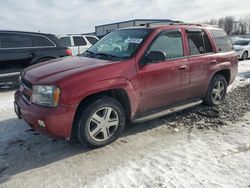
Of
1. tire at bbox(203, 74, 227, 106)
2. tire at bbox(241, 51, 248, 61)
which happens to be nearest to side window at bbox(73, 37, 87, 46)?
tire at bbox(203, 74, 227, 106)

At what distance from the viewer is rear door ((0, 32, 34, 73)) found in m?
7.80

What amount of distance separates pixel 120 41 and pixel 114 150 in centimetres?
192

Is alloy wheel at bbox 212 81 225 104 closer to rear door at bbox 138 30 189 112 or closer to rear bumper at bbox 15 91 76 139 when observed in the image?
rear door at bbox 138 30 189 112

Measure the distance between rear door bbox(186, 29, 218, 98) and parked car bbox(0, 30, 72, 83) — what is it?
490 centimetres

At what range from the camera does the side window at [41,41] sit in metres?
8.45

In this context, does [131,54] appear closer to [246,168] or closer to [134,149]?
[134,149]

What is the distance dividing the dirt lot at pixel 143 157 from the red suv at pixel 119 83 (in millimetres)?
322

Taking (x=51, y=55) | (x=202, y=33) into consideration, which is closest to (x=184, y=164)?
(x=202, y=33)

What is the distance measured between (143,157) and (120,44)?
1987mm

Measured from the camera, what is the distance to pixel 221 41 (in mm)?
5957

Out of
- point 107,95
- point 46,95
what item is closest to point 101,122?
point 107,95

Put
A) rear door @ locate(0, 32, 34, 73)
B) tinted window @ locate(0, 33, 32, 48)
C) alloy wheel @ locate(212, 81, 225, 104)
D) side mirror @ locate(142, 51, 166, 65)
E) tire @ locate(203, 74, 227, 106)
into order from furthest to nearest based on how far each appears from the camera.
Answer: tinted window @ locate(0, 33, 32, 48) → rear door @ locate(0, 32, 34, 73) → alloy wheel @ locate(212, 81, 225, 104) → tire @ locate(203, 74, 227, 106) → side mirror @ locate(142, 51, 166, 65)

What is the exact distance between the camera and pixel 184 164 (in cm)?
353

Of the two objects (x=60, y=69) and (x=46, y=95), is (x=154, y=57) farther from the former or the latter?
(x=46, y=95)
